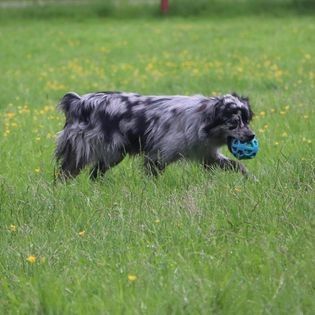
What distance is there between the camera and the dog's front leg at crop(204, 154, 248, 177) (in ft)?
23.6

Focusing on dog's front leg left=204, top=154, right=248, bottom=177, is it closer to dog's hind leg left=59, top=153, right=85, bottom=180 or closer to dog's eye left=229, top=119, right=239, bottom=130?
dog's eye left=229, top=119, right=239, bottom=130

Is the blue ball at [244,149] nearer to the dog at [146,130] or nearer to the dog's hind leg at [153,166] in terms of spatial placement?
the dog at [146,130]

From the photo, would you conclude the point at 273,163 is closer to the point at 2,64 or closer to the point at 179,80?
the point at 179,80

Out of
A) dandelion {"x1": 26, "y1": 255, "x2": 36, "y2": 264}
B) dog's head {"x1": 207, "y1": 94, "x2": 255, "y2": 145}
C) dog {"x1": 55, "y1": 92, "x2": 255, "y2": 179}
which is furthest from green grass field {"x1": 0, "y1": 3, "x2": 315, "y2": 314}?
dog's head {"x1": 207, "y1": 94, "x2": 255, "y2": 145}

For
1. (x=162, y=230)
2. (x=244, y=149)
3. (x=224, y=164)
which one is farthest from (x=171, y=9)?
(x=162, y=230)

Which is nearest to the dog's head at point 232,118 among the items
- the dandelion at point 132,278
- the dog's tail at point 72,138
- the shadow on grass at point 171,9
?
the dog's tail at point 72,138

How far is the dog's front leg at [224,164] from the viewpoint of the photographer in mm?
7200

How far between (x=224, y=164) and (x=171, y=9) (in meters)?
20.0

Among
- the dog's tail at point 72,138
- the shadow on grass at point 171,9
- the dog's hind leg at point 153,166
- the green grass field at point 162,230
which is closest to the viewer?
the green grass field at point 162,230

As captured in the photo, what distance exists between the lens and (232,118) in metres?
7.25

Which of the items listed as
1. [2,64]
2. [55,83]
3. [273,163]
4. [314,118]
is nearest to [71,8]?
[2,64]

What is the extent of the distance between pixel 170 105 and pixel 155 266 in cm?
306

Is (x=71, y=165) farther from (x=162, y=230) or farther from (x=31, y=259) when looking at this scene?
(x=31, y=259)

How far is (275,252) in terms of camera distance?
480 centimetres
